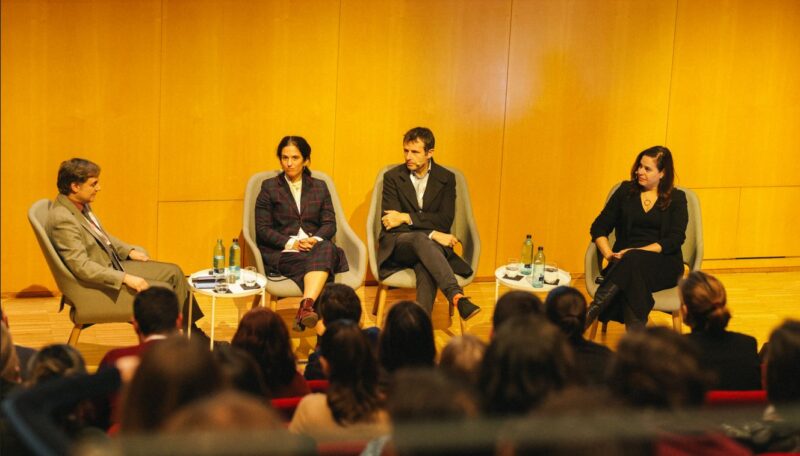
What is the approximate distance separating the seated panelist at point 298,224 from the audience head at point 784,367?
10.1 ft

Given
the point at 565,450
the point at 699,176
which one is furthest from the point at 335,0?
the point at 565,450

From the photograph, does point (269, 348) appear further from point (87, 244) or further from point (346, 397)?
point (87, 244)

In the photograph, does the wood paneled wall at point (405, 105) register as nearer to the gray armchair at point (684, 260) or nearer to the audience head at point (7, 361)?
the gray armchair at point (684, 260)

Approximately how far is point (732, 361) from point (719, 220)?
420cm

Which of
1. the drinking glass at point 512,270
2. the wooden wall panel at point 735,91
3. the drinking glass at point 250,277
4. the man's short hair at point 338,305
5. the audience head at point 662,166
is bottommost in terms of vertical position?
the drinking glass at point 250,277

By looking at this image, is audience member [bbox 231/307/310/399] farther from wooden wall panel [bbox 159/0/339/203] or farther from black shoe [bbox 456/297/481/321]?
wooden wall panel [bbox 159/0/339/203]

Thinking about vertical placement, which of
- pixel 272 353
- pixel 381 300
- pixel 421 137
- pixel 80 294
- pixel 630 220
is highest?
pixel 421 137

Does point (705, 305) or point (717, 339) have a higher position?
point (705, 305)

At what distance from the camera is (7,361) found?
10.3 ft

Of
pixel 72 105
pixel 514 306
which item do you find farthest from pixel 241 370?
pixel 72 105

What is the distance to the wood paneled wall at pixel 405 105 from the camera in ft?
20.7

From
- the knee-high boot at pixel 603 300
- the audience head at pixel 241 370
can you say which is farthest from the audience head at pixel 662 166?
the audience head at pixel 241 370

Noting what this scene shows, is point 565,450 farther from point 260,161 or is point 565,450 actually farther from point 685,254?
point 260,161

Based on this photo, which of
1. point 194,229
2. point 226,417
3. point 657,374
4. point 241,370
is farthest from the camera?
point 194,229
